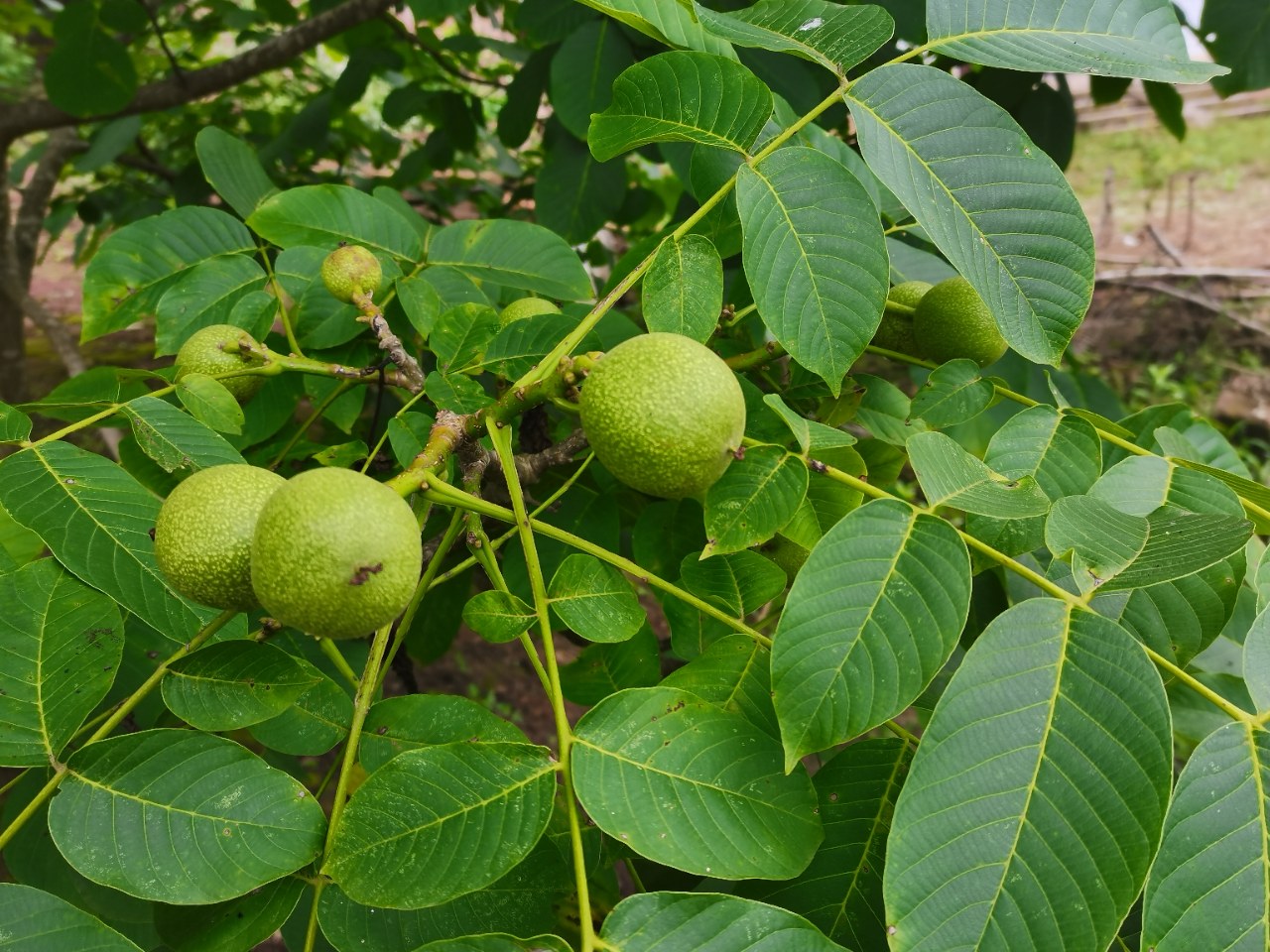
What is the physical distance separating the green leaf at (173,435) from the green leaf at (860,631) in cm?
83

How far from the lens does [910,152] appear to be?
3.60 ft

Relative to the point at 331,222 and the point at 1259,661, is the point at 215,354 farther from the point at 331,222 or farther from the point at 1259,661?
the point at 1259,661

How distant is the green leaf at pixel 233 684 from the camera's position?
39.7 inches

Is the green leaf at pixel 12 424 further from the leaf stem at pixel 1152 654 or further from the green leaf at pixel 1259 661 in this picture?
the green leaf at pixel 1259 661

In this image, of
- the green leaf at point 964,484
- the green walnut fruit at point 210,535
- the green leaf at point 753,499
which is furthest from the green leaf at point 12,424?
the green leaf at point 964,484

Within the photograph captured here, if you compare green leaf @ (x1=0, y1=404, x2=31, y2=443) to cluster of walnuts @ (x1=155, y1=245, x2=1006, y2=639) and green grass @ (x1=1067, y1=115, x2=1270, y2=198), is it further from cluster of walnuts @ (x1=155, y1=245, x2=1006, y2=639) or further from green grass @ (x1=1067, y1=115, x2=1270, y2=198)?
green grass @ (x1=1067, y1=115, x2=1270, y2=198)

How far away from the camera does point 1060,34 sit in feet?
3.87

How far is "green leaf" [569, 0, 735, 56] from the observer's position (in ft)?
3.99

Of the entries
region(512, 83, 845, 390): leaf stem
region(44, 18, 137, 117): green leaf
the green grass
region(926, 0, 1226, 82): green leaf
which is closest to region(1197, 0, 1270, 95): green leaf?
region(926, 0, 1226, 82): green leaf

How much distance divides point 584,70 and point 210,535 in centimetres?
164

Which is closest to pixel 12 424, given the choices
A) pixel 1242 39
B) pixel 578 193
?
pixel 578 193

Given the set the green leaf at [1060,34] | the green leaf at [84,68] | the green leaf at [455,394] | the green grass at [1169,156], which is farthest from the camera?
the green grass at [1169,156]

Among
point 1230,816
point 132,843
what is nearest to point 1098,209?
point 1230,816

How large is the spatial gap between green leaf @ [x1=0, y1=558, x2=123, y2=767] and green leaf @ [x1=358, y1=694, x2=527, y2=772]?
304 millimetres
